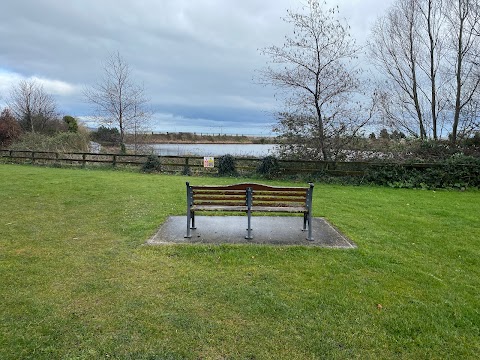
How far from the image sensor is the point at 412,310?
3445mm

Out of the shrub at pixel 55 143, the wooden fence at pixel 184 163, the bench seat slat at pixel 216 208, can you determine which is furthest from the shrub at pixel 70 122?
the bench seat slat at pixel 216 208

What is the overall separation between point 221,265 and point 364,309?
1.74 metres

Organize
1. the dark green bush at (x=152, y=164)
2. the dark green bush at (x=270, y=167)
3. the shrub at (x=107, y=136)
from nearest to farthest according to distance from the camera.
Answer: the dark green bush at (x=270, y=167) < the dark green bush at (x=152, y=164) < the shrub at (x=107, y=136)

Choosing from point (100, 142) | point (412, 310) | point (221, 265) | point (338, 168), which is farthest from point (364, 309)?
point (100, 142)

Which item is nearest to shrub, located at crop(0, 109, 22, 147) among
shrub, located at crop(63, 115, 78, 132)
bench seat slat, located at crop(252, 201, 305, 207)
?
shrub, located at crop(63, 115, 78, 132)

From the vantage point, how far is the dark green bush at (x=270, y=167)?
15742 mm

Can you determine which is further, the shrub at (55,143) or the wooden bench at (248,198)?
the shrub at (55,143)

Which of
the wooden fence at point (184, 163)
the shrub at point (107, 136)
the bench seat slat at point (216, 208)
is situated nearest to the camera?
the bench seat slat at point (216, 208)

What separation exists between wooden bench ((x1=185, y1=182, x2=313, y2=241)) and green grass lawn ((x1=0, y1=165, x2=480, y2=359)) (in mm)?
747

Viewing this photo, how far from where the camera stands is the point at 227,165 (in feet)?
53.6

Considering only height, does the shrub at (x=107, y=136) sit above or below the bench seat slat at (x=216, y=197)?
above

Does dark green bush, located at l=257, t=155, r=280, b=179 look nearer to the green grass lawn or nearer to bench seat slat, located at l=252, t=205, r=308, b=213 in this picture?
the green grass lawn

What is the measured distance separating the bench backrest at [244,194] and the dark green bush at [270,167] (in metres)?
9.94

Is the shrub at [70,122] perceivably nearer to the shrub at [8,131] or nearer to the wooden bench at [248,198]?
the shrub at [8,131]
